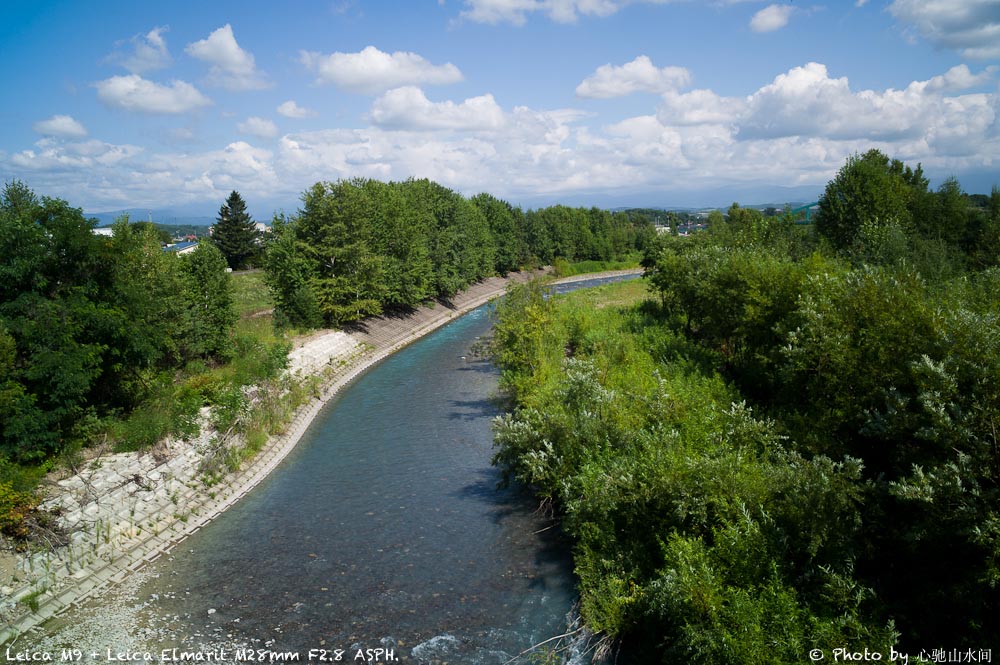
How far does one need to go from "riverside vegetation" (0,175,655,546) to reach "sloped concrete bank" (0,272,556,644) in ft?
2.24

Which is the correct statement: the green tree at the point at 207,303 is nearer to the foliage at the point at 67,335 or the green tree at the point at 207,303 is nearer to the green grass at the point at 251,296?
the foliage at the point at 67,335

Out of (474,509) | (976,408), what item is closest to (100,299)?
(474,509)

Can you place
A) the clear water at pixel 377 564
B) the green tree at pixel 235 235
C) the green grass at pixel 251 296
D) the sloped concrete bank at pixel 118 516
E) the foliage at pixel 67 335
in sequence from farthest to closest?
the green tree at pixel 235 235 → the green grass at pixel 251 296 → the foliage at pixel 67 335 → the sloped concrete bank at pixel 118 516 → the clear water at pixel 377 564

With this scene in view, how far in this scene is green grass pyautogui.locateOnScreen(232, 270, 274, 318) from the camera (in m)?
48.2

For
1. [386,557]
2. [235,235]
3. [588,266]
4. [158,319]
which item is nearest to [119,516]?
[386,557]

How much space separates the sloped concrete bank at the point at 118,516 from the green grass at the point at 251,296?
65.6 feet

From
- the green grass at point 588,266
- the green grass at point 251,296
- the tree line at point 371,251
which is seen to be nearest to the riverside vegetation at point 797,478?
the tree line at point 371,251

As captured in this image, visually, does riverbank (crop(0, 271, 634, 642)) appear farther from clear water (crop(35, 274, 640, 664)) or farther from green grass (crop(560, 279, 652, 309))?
green grass (crop(560, 279, 652, 309))

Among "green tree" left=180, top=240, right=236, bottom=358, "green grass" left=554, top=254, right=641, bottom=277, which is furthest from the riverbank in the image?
"green grass" left=554, top=254, right=641, bottom=277

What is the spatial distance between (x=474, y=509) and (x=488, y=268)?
6020 cm

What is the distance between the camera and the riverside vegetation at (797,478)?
10.9m

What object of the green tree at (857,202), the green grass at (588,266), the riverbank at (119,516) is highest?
the green tree at (857,202)

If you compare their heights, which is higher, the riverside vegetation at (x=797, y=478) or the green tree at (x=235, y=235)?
the green tree at (x=235, y=235)

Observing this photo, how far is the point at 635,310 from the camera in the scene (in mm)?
46531
